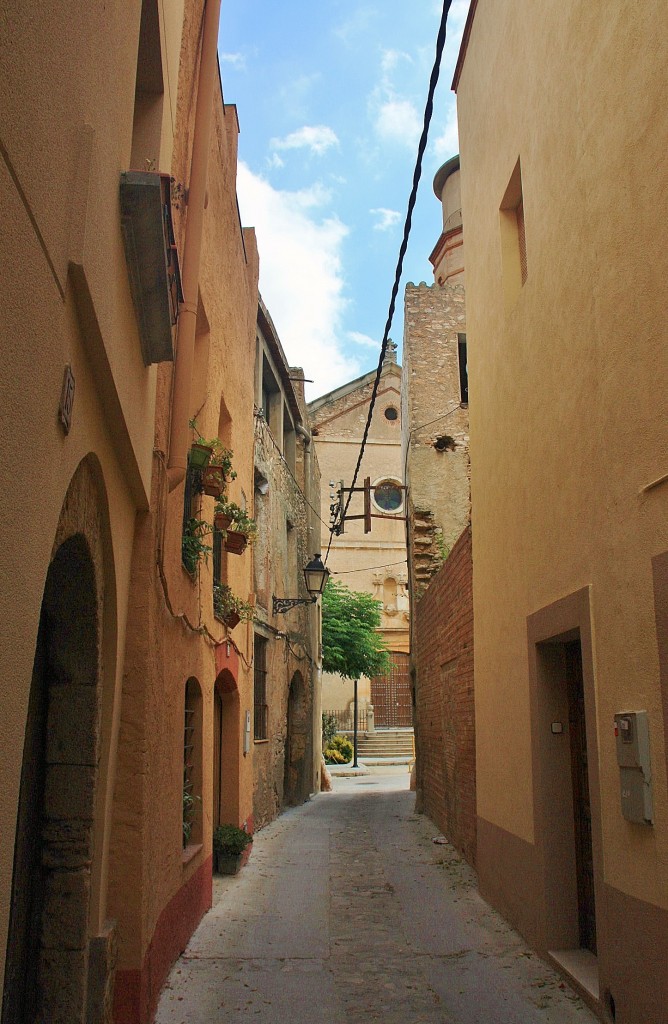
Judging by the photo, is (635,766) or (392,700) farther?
(392,700)

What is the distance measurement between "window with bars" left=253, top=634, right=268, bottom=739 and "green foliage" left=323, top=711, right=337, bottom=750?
16.4 meters

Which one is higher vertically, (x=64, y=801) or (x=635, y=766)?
(x=635, y=766)

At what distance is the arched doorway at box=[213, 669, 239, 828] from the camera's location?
9.52m

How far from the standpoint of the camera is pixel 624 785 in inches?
162

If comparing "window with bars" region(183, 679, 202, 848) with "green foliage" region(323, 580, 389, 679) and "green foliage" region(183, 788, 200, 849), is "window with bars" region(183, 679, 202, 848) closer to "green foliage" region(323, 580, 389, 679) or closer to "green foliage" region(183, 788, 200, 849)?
"green foliage" region(183, 788, 200, 849)

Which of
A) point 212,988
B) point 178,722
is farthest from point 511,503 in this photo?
point 212,988

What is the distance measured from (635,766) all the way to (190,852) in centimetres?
382

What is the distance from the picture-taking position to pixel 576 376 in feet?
16.4

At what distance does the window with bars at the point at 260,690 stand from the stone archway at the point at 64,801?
8539 millimetres

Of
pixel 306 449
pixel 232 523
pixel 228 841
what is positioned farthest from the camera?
pixel 306 449

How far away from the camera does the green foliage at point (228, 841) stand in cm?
881

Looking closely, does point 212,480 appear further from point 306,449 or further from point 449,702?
point 306,449

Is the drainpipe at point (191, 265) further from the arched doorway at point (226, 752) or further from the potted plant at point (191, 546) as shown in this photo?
the arched doorway at point (226, 752)

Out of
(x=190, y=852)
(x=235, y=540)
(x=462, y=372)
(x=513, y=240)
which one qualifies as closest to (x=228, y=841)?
(x=190, y=852)
